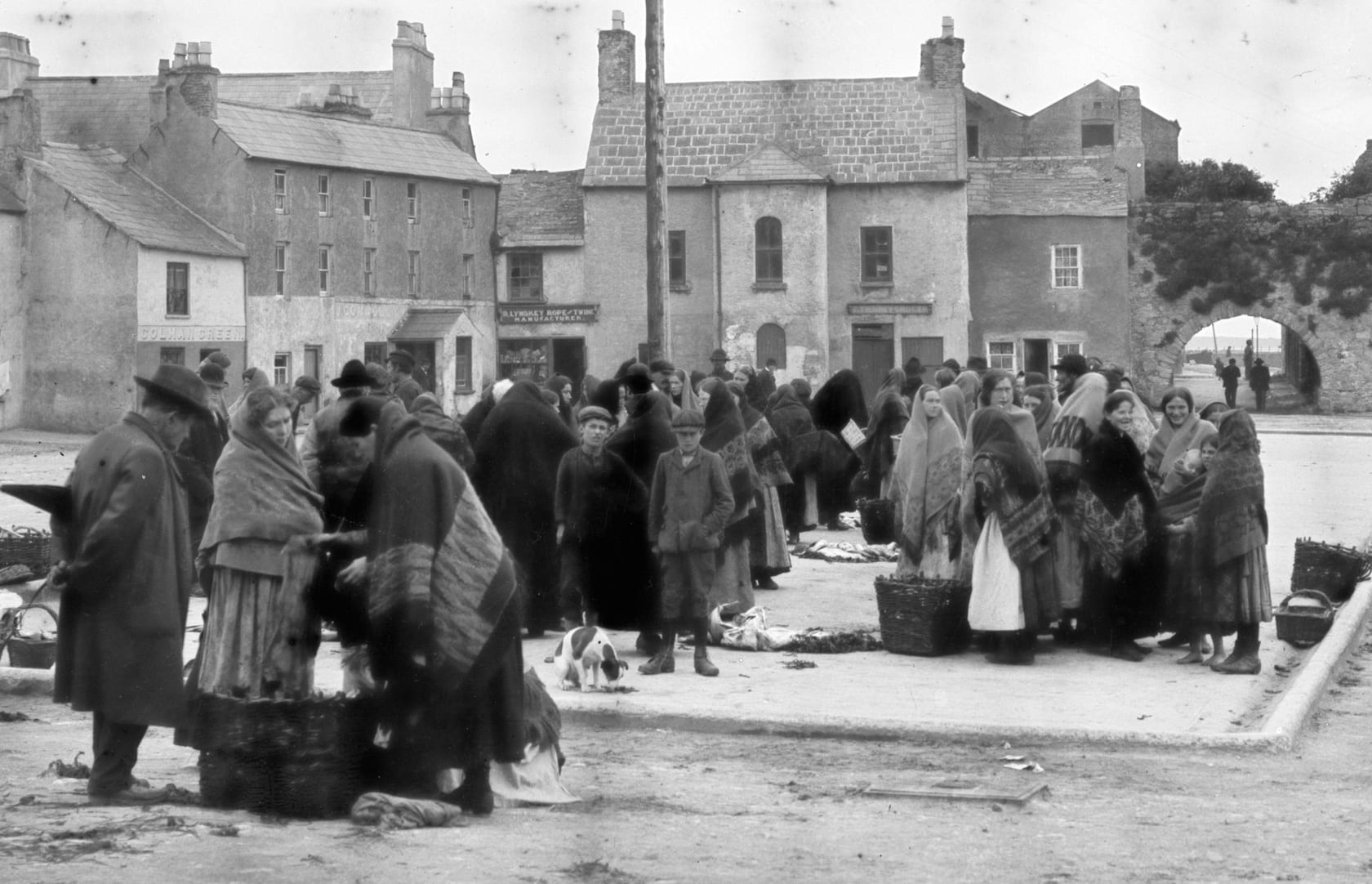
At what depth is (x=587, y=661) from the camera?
1015 cm

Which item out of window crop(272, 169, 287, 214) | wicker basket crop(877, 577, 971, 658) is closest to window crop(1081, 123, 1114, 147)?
window crop(272, 169, 287, 214)

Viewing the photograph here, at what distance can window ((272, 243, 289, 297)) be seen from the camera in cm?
5044

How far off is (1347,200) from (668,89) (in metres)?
19.1

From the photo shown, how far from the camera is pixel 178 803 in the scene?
296 inches

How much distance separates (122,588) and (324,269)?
1803 inches

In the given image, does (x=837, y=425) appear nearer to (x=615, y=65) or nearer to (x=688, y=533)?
(x=688, y=533)

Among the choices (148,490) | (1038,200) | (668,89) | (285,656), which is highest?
(668,89)

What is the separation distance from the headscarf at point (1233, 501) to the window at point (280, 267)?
4170 cm

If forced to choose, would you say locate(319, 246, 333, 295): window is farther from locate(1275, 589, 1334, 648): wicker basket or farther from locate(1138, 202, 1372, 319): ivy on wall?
locate(1275, 589, 1334, 648): wicker basket

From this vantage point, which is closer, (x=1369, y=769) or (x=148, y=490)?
(x=148, y=490)

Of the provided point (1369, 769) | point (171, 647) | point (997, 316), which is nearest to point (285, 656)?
point (171, 647)

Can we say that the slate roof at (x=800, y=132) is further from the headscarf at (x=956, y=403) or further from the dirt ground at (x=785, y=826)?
the dirt ground at (x=785, y=826)

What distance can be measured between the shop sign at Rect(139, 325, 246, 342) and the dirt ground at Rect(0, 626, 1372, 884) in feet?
124

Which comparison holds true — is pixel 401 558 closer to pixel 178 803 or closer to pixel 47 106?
pixel 178 803
